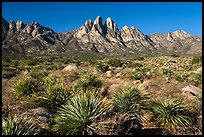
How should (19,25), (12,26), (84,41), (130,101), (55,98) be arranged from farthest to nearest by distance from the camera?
(19,25)
(12,26)
(84,41)
(55,98)
(130,101)

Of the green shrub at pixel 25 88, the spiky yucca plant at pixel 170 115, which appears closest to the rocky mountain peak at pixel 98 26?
the green shrub at pixel 25 88

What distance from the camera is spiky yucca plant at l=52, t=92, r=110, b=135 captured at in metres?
6.12

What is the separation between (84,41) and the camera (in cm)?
16650

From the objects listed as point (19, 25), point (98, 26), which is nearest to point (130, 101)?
point (98, 26)

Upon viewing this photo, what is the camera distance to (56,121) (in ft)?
21.6

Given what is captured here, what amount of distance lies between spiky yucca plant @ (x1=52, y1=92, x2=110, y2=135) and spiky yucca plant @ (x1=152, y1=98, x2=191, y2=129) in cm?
196

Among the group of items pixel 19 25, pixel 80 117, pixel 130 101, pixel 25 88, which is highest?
pixel 19 25

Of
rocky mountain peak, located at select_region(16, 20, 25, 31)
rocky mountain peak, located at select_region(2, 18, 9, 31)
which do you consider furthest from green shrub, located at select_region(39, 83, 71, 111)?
rocky mountain peak, located at select_region(16, 20, 25, 31)

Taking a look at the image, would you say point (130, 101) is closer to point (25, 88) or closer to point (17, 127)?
point (17, 127)

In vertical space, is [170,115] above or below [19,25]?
below

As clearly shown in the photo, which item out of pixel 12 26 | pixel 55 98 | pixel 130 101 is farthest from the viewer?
pixel 12 26

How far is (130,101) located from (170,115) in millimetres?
1434

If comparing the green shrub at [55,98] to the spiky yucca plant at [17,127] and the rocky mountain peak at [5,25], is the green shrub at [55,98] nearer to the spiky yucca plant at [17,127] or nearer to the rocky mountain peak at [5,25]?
the spiky yucca plant at [17,127]

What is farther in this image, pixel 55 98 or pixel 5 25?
pixel 5 25
